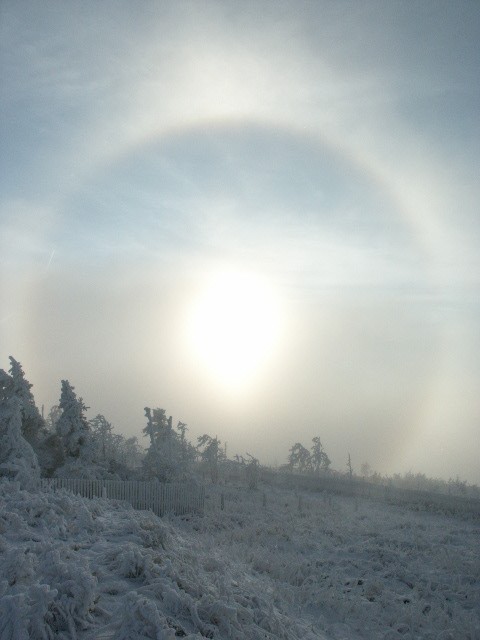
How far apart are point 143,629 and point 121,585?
6.04 ft

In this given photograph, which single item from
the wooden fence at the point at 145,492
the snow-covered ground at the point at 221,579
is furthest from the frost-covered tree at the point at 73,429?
the snow-covered ground at the point at 221,579

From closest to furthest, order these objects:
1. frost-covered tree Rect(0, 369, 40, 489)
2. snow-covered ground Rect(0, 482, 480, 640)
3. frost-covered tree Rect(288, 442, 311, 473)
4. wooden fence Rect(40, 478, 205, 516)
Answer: snow-covered ground Rect(0, 482, 480, 640)
wooden fence Rect(40, 478, 205, 516)
frost-covered tree Rect(0, 369, 40, 489)
frost-covered tree Rect(288, 442, 311, 473)

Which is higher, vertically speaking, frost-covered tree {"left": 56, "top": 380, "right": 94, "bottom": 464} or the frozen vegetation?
frost-covered tree {"left": 56, "top": 380, "right": 94, "bottom": 464}

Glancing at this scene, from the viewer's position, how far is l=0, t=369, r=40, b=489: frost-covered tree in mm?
24844

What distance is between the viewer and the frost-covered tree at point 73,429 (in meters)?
29.7

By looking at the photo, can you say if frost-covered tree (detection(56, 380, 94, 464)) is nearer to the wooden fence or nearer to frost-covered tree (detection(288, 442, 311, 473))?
the wooden fence

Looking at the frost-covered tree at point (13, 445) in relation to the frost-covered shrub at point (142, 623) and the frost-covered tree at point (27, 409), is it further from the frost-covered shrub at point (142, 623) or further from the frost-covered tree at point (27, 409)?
the frost-covered shrub at point (142, 623)

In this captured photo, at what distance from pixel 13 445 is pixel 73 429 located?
167 inches

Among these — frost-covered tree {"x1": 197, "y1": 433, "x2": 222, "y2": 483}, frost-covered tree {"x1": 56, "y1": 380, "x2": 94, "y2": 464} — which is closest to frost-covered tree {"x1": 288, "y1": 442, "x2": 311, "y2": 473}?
frost-covered tree {"x1": 197, "y1": 433, "x2": 222, "y2": 483}

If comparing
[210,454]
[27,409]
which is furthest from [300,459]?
[27,409]

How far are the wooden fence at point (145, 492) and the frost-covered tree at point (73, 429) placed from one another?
467 cm

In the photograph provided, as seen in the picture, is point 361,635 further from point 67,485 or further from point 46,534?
point 67,485

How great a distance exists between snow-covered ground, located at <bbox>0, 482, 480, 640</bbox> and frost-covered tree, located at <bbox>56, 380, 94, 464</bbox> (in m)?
8.07

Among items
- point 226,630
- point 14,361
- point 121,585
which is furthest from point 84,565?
point 14,361
